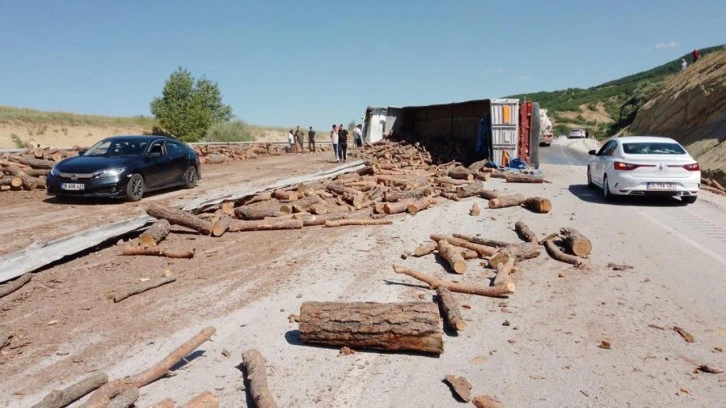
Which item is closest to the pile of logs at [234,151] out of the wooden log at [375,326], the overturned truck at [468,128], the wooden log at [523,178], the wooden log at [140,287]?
the overturned truck at [468,128]

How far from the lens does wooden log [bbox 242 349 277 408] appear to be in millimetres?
4010

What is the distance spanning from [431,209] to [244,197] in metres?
4.29

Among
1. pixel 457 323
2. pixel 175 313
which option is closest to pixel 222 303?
pixel 175 313

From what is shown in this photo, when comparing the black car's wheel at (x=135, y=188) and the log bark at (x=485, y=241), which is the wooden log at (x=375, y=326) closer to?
the log bark at (x=485, y=241)

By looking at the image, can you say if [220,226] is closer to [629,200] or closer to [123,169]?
[123,169]

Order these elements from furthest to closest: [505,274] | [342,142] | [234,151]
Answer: [234,151] → [342,142] → [505,274]

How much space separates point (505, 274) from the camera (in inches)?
276

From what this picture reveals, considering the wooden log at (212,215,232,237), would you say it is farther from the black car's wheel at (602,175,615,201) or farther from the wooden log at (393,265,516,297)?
the black car's wheel at (602,175,615,201)

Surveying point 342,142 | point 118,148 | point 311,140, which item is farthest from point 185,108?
point 118,148

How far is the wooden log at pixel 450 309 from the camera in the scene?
5.52 metres

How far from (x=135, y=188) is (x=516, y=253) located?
948 cm

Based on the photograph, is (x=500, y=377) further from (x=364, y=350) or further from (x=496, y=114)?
(x=496, y=114)

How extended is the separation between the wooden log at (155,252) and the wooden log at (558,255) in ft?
18.4

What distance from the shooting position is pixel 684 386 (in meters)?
4.41
